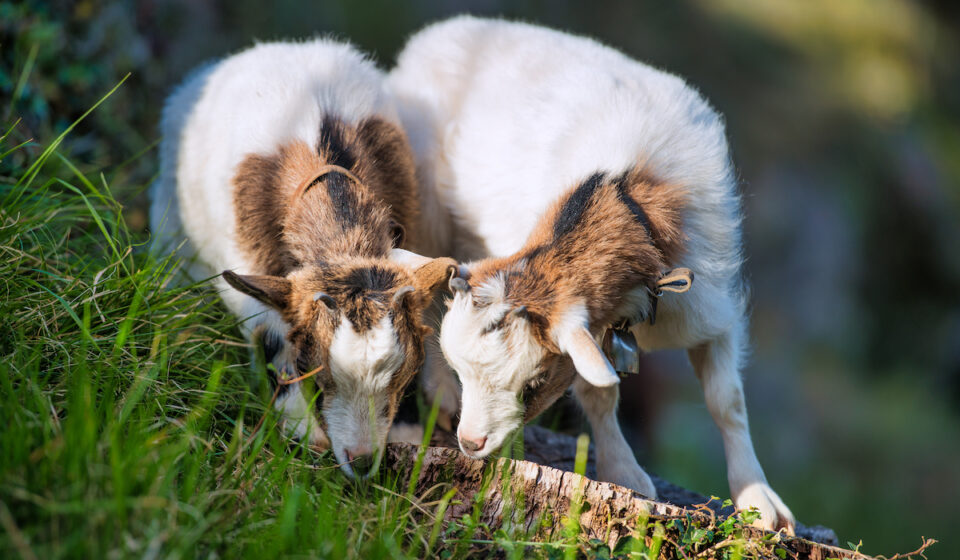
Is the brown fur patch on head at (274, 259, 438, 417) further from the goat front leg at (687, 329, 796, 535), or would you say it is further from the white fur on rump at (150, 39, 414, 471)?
the goat front leg at (687, 329, 796, 535)

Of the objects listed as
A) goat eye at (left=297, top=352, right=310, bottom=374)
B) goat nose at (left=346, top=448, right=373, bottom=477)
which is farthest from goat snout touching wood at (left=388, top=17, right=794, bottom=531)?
goat eye at (left=297, top=352, right=310, bottom=374)

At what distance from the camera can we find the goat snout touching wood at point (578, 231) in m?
3.38

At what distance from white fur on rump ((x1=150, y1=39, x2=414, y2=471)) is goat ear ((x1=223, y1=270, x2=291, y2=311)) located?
17cm

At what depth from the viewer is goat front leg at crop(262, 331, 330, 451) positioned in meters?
3.62

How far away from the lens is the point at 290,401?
150 inches

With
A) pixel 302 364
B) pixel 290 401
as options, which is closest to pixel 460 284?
pixel 302 364

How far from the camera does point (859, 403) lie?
10.4m

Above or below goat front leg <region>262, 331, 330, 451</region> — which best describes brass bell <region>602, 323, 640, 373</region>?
above

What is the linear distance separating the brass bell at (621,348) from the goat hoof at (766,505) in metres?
0.84

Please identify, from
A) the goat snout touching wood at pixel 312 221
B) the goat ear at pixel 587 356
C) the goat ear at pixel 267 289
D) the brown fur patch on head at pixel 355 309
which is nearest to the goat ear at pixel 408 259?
the goat snout touching wood at pixel 312 221

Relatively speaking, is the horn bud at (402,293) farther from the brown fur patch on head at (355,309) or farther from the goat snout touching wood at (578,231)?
the goat snout touching wood at (578,231)

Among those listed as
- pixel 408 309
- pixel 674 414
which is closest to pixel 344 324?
pixel 408 309

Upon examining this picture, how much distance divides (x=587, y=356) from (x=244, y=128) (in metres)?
2.35

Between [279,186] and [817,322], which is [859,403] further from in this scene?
[279,186]
